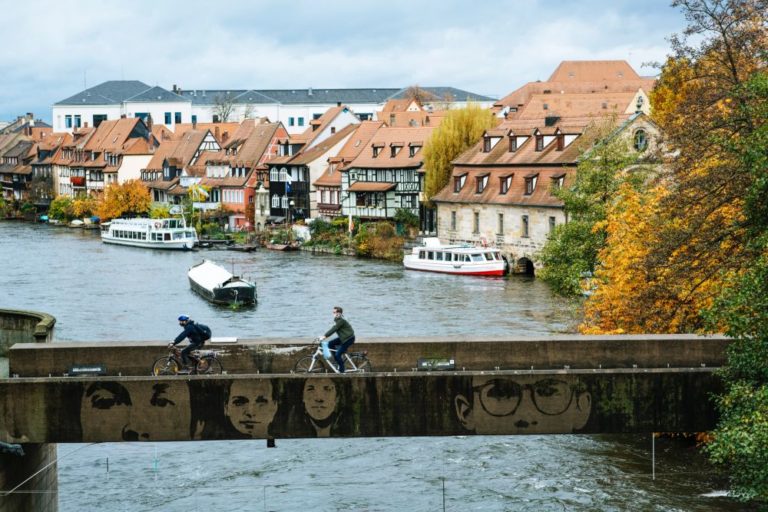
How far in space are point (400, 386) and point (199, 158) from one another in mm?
100744

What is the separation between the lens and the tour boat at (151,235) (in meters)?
90.6

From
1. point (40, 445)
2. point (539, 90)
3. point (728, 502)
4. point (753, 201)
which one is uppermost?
point (539, 90)

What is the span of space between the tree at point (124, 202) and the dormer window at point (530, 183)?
53.6 meters

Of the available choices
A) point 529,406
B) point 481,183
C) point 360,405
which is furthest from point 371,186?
point 360,405

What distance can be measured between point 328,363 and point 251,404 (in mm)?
2212

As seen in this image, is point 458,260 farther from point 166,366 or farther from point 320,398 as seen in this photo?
point 320,398

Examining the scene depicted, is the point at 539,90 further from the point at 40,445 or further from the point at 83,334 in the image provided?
the point at 40,445

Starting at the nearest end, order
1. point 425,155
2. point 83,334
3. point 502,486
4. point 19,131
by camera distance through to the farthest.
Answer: point 502,486, point 83,334, point 425,155, point 19,131

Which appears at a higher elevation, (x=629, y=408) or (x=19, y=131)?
(x=19, y=131)

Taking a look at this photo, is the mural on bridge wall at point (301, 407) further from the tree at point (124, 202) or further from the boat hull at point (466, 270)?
the tree at point (124, 202)

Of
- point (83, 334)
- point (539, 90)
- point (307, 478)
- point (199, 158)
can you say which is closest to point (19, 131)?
point (199, 158)

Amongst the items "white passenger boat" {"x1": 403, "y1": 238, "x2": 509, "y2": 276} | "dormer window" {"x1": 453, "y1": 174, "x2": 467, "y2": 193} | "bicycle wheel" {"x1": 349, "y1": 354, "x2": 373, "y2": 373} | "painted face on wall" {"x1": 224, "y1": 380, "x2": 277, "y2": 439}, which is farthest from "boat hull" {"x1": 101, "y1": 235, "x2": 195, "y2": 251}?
"painted face on wall" {"x1": 224, "y1": 380, "x2": 277, "y2": 439}

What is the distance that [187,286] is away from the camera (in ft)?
209

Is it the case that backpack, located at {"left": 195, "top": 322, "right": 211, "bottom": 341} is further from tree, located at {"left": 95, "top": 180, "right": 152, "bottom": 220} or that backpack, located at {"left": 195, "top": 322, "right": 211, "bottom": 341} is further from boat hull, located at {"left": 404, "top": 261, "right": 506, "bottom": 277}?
tree, located at {"left": 95, "top": 180, "right": 152, "bottom": 220}
